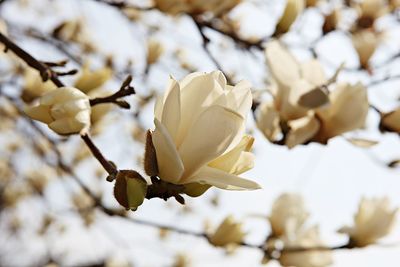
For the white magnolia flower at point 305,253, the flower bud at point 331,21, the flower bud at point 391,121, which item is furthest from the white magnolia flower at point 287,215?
the flower bud at point 331,21

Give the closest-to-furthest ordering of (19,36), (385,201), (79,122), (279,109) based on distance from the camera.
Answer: (79,122)
(279,109)
(385,201)
(19,36)

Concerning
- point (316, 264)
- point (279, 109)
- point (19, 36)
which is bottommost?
point (19, 36)

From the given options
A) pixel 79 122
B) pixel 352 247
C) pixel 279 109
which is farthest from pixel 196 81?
pixel 352 247

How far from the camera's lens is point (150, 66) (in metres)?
1.43

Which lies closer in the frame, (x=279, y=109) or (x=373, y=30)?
(x=279, y=109)

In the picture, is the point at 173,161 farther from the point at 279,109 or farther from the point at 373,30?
the point at 373,30

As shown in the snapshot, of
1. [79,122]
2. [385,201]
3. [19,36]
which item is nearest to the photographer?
[79,122]

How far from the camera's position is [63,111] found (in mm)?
520

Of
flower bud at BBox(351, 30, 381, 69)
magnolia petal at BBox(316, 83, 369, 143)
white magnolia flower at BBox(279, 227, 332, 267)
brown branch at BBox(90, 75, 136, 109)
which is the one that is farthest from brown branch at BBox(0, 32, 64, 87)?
flower bud at BBox(351, 30, 381, 69)

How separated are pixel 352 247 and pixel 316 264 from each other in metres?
0.09

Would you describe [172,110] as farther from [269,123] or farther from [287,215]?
[287,215]

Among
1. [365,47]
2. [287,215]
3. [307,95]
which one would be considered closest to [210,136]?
[307,95]

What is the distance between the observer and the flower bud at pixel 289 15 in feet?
2.71

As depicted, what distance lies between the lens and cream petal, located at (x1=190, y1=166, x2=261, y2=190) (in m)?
0.41
